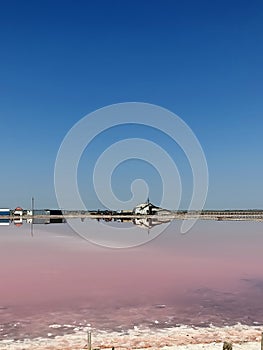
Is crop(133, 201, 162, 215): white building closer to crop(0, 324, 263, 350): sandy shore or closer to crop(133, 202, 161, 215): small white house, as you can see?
crop(133, 202, 161, 215): small white house

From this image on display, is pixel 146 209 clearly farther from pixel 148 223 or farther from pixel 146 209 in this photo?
pixel 148 223

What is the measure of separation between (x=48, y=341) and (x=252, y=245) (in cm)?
3898

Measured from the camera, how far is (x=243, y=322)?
19.1m

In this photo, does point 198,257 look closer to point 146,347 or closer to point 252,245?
point 252,245

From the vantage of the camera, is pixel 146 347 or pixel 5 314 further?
pixel 5 314

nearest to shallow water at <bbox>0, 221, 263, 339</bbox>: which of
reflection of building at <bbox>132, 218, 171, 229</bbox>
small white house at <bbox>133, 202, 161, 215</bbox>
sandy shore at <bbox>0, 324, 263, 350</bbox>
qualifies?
sandy shore at <bbox>0, 324, 263, 350</bbox>

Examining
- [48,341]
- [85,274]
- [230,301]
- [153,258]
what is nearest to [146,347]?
[48,341]

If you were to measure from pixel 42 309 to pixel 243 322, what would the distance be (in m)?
10.1

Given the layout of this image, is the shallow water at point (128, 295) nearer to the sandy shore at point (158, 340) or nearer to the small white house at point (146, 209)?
the sandy shore at point (158, 340)

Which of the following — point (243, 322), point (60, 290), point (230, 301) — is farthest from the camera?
point (60, 290)

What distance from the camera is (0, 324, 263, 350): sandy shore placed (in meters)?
15.6

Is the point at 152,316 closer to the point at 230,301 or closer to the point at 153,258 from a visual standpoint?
the point at 230,301

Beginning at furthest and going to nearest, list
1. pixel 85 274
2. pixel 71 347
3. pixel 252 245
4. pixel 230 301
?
pixel 252 245, pixel 85 274, pixel 230 301, pixel 71 347

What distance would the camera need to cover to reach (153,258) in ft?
126
